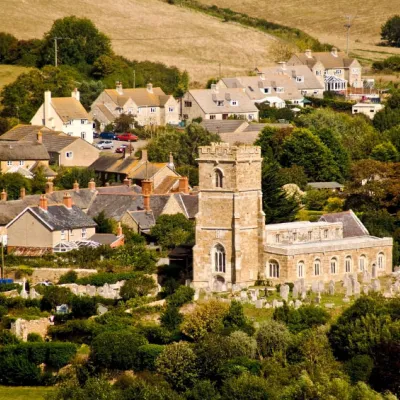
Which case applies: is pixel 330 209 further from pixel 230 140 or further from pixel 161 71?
pixel 161 71

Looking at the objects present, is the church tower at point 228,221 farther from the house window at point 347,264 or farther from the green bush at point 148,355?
the green bush at point 148,355

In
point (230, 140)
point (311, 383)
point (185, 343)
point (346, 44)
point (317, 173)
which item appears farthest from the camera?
point (346, 44)

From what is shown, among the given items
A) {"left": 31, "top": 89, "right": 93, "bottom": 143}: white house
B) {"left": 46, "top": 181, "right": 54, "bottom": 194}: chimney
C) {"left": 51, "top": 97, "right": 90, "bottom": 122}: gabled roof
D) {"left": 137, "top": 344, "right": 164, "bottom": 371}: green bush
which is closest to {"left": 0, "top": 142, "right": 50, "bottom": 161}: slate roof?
{"left": 31, "top": 89, "right": 93, "bottom": 143}: white house

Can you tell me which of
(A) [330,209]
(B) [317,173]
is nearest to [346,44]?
(B) [317,173]

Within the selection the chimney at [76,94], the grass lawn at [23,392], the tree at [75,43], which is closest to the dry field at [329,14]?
the tree at [75,43]

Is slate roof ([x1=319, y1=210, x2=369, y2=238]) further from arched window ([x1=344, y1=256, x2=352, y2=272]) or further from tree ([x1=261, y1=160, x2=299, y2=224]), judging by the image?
arched window ([x1=344, y1=256, x2=352, y2=272])
